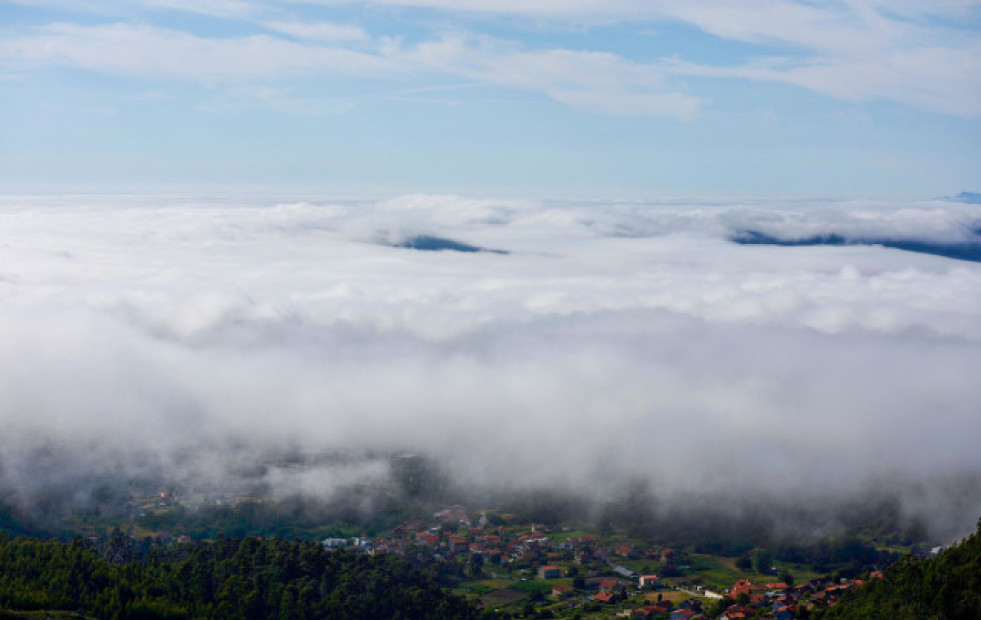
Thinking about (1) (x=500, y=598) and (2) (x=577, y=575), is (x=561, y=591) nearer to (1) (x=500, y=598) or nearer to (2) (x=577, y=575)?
(2) (x=577, y=575)

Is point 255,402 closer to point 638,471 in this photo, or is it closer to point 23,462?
point 23,462

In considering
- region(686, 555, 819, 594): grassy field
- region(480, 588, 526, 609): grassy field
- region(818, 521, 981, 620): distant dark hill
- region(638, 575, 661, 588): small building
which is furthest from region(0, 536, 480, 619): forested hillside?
region(818, 521, 981, 620): distant dark hill

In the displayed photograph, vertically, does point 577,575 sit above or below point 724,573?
below

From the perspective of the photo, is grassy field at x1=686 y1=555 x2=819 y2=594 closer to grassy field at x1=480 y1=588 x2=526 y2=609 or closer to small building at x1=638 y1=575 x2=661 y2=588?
small building at x1=638 y1=575 x2=661 y2=588

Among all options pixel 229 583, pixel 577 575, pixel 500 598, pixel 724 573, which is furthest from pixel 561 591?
pixel 229 583

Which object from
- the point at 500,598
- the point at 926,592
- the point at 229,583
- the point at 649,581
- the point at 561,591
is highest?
the point at 926,592

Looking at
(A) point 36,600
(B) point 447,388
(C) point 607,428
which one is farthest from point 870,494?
(A) point 36,600
